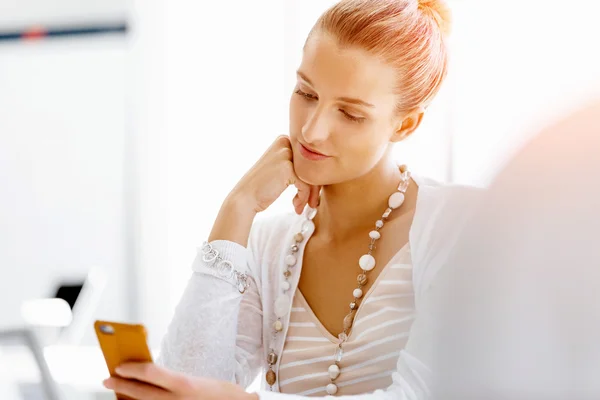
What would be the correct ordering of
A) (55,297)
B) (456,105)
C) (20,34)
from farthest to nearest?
(20,34), (55,297), (456,105)

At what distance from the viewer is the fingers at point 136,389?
83 cm

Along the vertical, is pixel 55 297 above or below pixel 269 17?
below

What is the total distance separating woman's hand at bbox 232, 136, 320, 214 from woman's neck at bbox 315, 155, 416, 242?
0.04 metres

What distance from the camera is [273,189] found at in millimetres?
1111

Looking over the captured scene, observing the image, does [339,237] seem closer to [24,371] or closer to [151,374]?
[151,374]

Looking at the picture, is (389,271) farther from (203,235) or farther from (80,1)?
(80,1)

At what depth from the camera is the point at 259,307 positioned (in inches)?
46.0

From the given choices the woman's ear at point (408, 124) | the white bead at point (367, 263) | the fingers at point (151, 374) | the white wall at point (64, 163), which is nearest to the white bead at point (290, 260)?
the white bead at point (367, 263)

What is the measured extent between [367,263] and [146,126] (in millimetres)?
1149

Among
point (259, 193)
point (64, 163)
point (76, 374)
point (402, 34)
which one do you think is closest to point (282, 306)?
point (259, 193)

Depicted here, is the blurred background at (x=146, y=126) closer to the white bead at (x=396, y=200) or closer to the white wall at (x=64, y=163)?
the white wall at (x=64, y=163)

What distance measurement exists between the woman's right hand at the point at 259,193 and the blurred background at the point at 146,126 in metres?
0.44

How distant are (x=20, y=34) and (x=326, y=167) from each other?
5.58ft

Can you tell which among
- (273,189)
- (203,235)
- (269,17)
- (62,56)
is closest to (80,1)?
(62,56)
